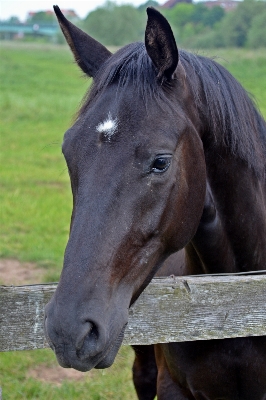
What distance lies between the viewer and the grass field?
13.7 feet

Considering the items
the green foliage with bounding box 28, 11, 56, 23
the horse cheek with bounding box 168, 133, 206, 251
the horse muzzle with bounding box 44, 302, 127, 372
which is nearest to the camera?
the horse muzzle with bounding box 44, 302, 127, 372

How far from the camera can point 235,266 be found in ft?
8.68

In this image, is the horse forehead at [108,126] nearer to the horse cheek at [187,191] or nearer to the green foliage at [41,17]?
the horse cheek at [187,191]

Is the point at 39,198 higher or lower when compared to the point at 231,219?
lower

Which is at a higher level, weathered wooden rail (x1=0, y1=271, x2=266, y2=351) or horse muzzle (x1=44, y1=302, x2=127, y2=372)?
horse muzzle (x1=44, y1=302, x2=127, y2=372)

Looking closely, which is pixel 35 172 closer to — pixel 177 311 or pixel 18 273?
pixel 18 273

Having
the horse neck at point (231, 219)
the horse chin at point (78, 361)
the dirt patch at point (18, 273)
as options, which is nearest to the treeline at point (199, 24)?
the dirt patch at point (18, 273)

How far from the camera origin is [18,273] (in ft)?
20.1

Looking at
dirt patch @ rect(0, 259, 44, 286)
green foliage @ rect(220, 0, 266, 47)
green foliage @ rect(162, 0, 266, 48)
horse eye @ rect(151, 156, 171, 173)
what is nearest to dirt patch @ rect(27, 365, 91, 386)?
dirt patch @ rect(0, 259, 44, 286)

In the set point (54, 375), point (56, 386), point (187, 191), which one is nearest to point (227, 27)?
point (54, 375)

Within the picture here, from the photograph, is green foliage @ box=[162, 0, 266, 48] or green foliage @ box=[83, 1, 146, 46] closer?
green foliage @ box=[162, 0, 266, 48]

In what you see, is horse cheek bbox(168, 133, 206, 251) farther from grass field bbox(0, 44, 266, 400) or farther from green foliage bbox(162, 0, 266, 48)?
green foliage bbox(162, 0, 266, 48)

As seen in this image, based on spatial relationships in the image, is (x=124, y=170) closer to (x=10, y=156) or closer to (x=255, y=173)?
(x=255, y=173)

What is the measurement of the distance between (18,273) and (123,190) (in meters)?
4.46
